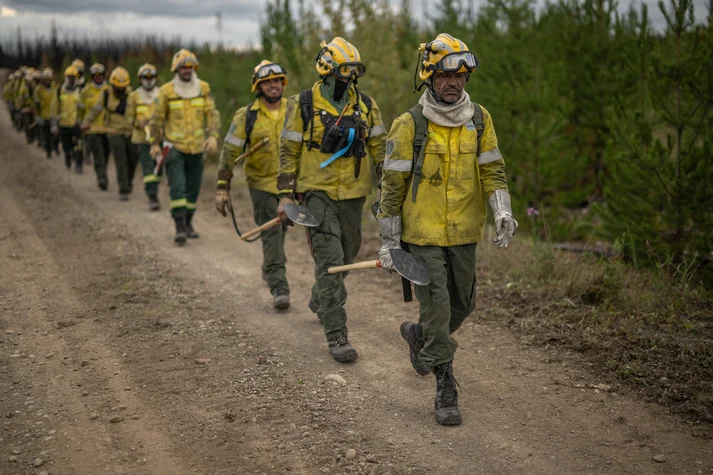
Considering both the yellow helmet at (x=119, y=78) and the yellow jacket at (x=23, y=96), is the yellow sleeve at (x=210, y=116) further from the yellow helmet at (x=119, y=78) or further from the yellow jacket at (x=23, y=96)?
the yellow jacket at (x=23, y=96)

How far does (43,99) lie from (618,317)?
1855cm

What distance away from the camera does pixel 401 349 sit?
19.8 feet

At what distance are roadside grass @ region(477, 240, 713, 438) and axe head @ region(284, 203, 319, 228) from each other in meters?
1.89

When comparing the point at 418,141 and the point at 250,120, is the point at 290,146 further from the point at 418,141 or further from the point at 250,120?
the point at 418,141

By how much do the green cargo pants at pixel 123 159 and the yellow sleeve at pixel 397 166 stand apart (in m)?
9.85

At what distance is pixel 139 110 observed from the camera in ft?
40.5

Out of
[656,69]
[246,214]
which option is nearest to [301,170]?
[656,69]

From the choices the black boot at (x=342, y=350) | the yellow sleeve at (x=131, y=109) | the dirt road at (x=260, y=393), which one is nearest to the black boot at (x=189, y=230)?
the dirt road at (x=260, y=393)

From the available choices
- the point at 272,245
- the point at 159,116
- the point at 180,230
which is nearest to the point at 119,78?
the point at 159,116

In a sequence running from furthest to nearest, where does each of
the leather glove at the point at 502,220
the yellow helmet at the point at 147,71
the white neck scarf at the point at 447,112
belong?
the yellow helmet at the point at 147,71
the white neck scarf at the point at 447,112
the leather glove at the point at 502,220

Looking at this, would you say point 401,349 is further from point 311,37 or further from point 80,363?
point 311,37

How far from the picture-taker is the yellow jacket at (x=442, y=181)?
4668mm

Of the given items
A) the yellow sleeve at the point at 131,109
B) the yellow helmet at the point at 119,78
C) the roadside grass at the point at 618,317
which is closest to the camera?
the roadside grass at the point at 618,317

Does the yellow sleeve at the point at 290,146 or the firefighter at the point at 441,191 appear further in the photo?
the yellow sleeve at the point at 290,146
